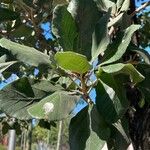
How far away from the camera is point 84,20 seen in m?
1.11

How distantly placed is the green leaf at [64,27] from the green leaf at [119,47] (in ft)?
0.28

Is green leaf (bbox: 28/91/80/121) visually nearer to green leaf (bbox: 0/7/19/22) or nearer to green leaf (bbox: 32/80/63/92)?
green leaf (bbox: 32/80/63/92)

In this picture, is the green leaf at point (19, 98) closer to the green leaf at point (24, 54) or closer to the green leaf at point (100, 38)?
the green leaf at point (24, 54)

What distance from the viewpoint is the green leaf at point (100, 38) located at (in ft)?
3.54

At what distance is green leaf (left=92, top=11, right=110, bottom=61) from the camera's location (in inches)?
42.5

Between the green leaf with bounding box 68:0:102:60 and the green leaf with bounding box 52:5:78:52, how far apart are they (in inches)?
Result: 0.6

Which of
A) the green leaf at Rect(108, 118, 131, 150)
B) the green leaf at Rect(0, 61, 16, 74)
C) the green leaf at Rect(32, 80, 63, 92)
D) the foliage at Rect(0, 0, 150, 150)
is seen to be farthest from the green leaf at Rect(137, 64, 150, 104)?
the green leaf at Rect(0, 61, 16, 74)

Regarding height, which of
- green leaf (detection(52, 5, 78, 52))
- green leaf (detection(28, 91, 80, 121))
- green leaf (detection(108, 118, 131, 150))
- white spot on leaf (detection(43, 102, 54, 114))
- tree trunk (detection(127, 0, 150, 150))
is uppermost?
green leaf (detection(52, 5, 78, 52))

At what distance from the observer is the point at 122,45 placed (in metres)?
1.07

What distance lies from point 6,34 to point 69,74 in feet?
1.84

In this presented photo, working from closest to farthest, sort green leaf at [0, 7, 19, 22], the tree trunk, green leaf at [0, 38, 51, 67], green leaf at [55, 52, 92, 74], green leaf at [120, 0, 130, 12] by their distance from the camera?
green leaf at [55, 52, 92, 74], green leaf at [0, 38, 51, 67], green leaf at [120, 0, 130, 12], green leaf at [0, 7, 19, 22], the tree trunk

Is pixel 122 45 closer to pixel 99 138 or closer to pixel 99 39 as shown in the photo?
pixel 99 39

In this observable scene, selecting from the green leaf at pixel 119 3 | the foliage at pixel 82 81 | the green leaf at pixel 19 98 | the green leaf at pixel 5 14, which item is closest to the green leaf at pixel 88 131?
the foliage at pixel 82 81

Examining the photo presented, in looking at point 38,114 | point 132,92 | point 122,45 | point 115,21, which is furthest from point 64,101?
point 132,92
